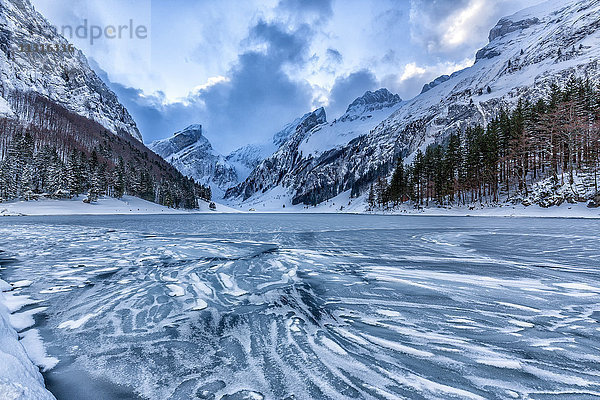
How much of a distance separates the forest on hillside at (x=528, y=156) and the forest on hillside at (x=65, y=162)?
3625 inches

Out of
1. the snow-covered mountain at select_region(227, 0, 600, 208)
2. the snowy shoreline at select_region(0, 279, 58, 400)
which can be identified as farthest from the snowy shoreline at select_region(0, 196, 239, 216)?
the snow-covered mountain at select_region(227, 0, 600, 208)

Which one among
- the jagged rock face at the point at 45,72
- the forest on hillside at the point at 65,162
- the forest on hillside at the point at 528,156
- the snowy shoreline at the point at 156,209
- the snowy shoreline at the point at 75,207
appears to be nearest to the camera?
the snowy shoreline at the point at 156,209

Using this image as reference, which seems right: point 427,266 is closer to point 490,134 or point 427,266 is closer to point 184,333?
point 184,333

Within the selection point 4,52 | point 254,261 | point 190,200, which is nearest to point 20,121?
point 4,52

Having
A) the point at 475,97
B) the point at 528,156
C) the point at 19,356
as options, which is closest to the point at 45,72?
the point at 19,356

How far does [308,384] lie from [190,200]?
10966 cm

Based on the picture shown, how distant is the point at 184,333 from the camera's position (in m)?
4.25

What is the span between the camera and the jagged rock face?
12794cm

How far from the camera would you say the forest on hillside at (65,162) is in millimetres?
65138

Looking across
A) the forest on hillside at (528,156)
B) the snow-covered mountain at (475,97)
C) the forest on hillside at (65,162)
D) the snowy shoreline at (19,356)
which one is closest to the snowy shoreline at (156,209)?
the forest on hillside at (528,156)

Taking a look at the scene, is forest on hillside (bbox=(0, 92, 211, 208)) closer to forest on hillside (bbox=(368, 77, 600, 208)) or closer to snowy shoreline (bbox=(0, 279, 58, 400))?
snowy shoreline (bbox=(0, 279, 58, 400))

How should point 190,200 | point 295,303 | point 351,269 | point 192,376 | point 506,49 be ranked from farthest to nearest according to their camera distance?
1. point 506,49
2. point 190,200
3. point 351,269
4. point 295,303
5. point 192,376

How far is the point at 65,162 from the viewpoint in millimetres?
89625

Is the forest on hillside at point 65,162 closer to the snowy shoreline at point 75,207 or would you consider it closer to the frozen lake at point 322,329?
the snowy shoreline at point 75,207
